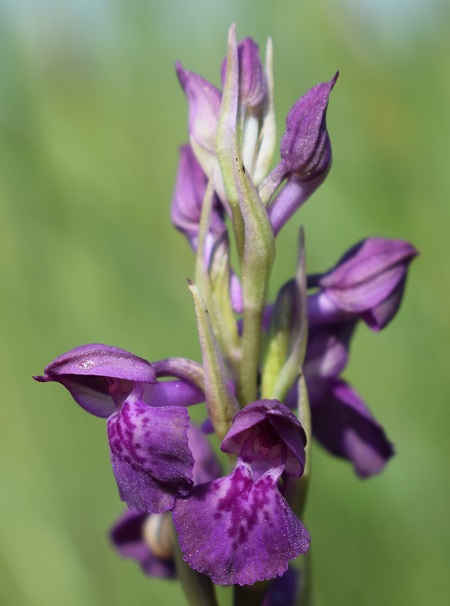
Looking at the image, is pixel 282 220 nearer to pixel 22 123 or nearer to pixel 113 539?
pixel 113 539

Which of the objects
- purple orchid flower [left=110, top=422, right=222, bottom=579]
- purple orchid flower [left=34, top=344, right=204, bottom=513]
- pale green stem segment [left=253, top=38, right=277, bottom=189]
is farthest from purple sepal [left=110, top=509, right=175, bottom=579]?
pale green stem segment [left=253, top=38, right=277, bottom=189]

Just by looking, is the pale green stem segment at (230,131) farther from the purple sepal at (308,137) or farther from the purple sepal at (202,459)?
the purple sepal at (202,459)

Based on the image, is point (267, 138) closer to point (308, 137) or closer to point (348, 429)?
point (308, 137)

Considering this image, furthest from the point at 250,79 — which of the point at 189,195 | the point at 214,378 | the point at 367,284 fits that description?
the point at 214,378

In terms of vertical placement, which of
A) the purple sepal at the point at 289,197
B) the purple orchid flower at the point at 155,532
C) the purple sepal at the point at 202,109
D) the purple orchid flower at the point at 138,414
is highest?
the purple sepal at the point at 202,109

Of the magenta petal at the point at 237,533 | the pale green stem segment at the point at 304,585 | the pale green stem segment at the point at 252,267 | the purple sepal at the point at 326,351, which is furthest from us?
the purple sepal at the point at 326,351

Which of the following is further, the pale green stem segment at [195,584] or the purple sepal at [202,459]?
the purple sepal at [202,459]

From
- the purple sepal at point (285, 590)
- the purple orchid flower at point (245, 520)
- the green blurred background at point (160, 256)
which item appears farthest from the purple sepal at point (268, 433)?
the green blurred background at point (160, 256)
